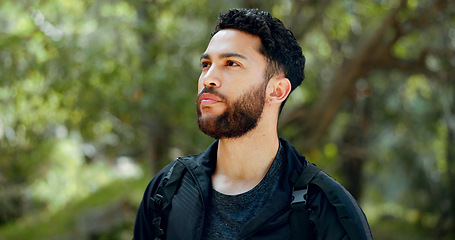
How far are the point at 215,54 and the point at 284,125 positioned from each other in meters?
6.15

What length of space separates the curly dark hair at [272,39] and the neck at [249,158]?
26cm

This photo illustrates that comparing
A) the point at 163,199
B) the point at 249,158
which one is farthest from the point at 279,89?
the point at 163,199

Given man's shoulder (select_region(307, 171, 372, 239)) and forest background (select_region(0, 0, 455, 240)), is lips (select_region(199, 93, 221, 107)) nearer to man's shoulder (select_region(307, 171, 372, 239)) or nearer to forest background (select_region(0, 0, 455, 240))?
man's shoulder (select_region(307, 171, 372, 239))

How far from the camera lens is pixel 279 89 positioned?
2.06m

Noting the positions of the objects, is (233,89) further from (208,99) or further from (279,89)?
(279,89)

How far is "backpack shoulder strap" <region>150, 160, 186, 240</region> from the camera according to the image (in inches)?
76.9

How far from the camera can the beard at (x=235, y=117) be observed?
1.93 metres

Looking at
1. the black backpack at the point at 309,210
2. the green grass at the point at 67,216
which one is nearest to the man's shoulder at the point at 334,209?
the black backpack at the point at 309,210

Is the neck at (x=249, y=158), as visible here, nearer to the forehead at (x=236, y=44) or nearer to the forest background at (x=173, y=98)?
the forehead at (x=236, y=44)

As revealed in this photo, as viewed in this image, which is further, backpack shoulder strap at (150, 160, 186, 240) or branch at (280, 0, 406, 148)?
branch at (280, 0, 406, 148)

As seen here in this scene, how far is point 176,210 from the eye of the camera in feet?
6.44

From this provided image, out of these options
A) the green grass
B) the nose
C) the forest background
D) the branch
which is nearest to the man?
the nose

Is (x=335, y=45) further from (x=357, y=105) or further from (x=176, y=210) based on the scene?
(x=176, y=210)

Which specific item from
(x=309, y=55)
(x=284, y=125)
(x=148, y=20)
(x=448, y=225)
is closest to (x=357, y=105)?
(x=309, y=55)
